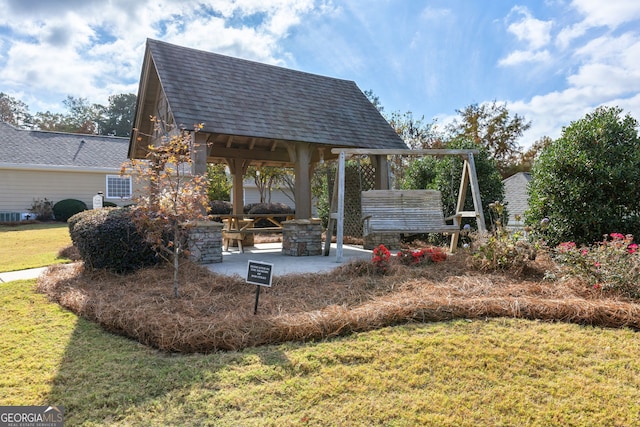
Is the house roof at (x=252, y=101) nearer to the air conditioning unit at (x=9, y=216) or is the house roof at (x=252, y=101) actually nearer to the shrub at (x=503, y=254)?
the shrub at (x=503, y=254)

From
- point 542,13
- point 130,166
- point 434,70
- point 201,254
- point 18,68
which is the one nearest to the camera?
point 130,166

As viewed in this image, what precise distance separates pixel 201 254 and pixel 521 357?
5.44 meters

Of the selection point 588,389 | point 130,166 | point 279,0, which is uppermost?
point 279,0

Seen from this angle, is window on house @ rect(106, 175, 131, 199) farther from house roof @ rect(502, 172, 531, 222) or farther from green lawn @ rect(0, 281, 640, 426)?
house roof @ rect(502, 172, 531, 222)

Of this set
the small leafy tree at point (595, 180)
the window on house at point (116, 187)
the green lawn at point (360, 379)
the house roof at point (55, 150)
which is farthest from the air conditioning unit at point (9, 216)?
the small leafy tree at point (595, 180)

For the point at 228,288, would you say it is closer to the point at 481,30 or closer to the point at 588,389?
the point at 588,389

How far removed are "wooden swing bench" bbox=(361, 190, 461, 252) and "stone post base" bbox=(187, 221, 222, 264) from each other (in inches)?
109

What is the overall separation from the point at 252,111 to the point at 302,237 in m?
2.97

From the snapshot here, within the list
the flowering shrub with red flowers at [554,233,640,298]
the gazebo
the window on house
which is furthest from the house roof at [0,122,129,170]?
the flowering shrub with red flowers at [554,233,640,298]

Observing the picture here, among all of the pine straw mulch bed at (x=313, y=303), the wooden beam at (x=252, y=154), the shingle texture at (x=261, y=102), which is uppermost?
the shingle texture at (x=261, y=102)

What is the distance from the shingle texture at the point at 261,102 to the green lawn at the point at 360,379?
16.0ft

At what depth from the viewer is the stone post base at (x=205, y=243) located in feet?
22.3

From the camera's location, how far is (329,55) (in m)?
10.6

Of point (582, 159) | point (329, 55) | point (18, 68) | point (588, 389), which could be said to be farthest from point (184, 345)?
point (18, 68)
